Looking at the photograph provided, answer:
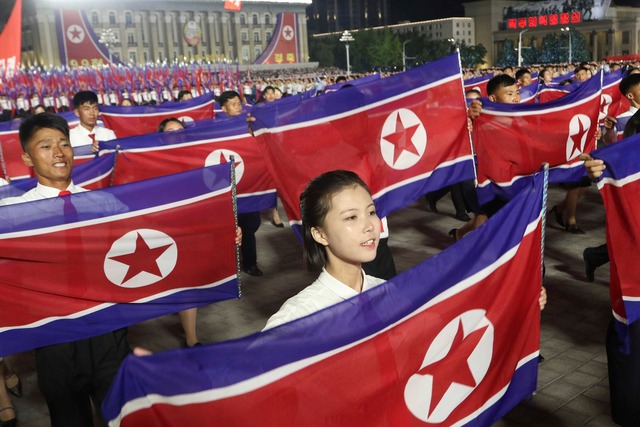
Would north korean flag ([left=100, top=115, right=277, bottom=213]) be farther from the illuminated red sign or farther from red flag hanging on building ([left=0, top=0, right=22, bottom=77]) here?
the illuminated red sign

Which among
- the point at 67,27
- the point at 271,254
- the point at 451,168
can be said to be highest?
the point at 67,27

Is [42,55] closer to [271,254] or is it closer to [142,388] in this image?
[271,254]

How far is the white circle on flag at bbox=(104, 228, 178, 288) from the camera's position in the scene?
431 centimetres

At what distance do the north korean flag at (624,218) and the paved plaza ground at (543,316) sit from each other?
1.03 metres

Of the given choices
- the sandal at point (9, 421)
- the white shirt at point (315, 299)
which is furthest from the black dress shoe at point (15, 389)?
the white shirt at point (315, 299)

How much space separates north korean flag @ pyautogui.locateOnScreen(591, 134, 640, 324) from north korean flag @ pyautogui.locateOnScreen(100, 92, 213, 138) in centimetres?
833

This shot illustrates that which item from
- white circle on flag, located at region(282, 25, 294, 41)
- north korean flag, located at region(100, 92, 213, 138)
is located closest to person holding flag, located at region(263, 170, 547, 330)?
north korean flag, located at region(100, 92, 213, 138)

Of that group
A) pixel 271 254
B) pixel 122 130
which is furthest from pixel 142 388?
pixel 122 130

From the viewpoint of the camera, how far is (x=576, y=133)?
22.9ft

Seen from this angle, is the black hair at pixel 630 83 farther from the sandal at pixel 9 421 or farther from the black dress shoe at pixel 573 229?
the sandal at pixel 9 421

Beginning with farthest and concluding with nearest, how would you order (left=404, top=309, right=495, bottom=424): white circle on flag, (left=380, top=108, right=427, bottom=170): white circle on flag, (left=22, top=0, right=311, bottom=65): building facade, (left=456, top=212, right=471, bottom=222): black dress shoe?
(left=22, top=0, right=311, bottom=65): building facade, (left=456, top=212, right=471, bottom=222): black dress shoe, (left=380, top=108, right=427, bottom=170): white circle on flag, (left=404, top=309, right=495, bottom=424): white circle on flag

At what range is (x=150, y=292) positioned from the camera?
446cm

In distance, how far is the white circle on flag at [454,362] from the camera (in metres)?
2.74

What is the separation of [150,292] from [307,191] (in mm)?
1953
